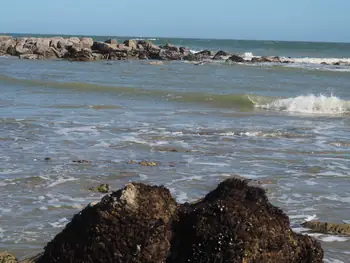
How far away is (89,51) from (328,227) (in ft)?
144

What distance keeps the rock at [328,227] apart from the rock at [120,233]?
8.95 ft

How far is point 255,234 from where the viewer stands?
3.26 meters

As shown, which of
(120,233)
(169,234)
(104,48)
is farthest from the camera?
(104,48)

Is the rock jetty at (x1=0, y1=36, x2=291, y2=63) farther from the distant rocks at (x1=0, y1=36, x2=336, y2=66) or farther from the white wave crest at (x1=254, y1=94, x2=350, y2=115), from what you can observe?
the white wave crest at (x1=254, y1=94, x2=350, y2=115)

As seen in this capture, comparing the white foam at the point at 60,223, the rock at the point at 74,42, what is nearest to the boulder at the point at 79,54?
the rock at the point at 74,42

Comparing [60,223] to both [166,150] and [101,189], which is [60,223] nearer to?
[101,189]

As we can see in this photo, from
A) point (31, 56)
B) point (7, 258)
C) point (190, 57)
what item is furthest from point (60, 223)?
point (190, 57)

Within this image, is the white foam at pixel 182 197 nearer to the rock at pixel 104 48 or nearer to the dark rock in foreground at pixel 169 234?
the dark rock in foreground at pixel 169 234

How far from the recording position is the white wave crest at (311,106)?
18.4m

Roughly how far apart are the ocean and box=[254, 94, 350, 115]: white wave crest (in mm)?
39

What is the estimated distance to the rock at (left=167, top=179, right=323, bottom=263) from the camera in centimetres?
321

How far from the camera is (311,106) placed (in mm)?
18797

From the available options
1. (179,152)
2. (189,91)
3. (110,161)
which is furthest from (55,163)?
(189,91)

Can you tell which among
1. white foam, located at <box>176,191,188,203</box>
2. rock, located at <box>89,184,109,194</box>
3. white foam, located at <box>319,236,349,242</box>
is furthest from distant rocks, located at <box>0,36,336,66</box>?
white foam, located at <box>319,236,349,242</box>
